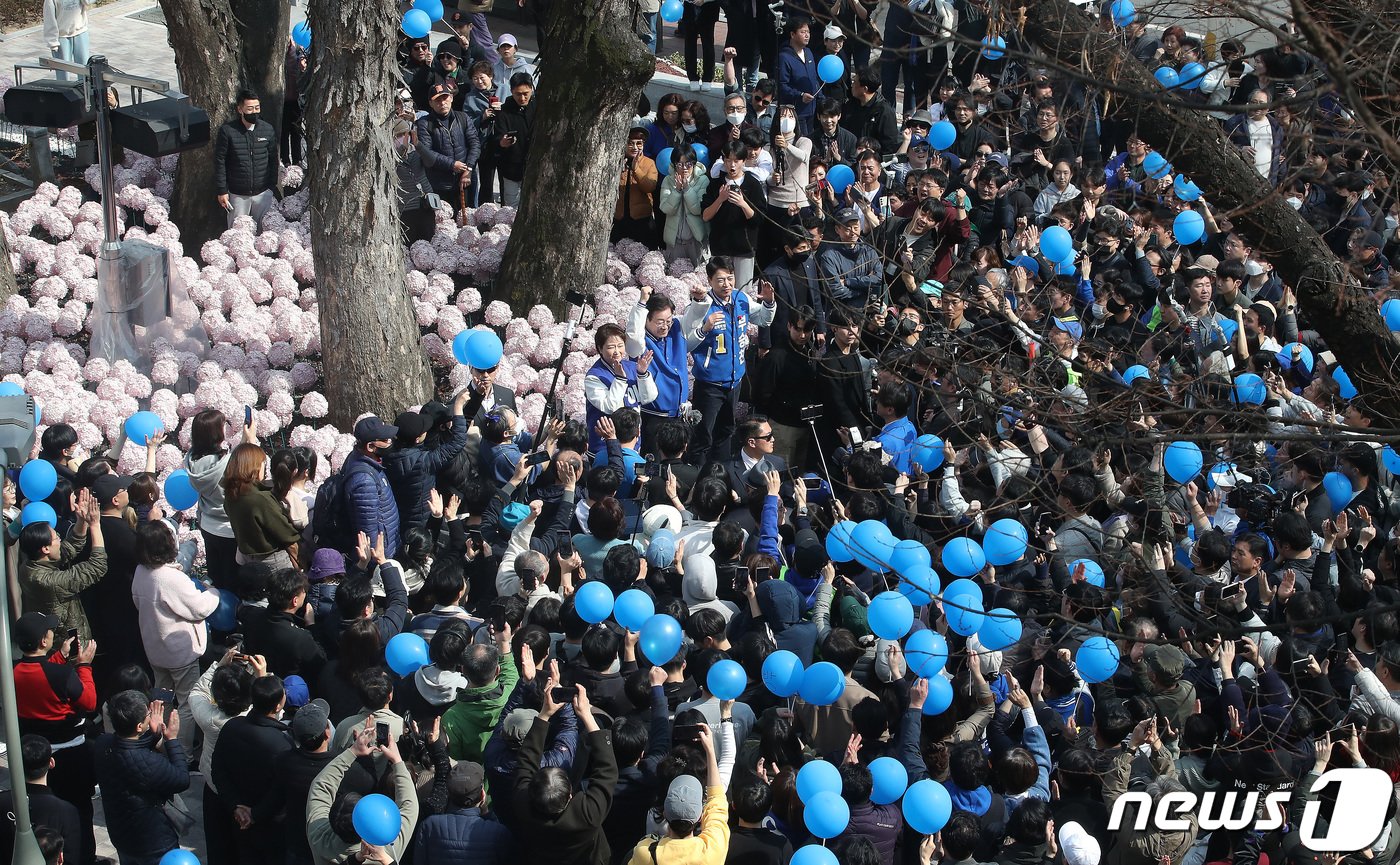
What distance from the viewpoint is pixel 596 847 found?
594cm

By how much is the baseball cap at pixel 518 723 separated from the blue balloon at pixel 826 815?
1153 mm

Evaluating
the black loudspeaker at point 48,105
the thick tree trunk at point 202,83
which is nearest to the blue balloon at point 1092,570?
the black loudspeaker at point 48,105

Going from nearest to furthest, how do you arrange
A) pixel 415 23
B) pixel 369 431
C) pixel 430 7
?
pixel 369 431 → pixel 415 23 → pixel 430 7

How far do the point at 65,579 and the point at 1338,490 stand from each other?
657 cm

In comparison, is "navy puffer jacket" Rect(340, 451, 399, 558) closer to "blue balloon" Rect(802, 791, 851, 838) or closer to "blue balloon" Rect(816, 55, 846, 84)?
"blue balloon" Rect(802, 791, 851, 838)

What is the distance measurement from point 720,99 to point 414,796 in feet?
32.1

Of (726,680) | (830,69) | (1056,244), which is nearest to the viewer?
(726,680)

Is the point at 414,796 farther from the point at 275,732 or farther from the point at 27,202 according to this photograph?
the point at 27,202

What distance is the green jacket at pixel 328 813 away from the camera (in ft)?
19.4

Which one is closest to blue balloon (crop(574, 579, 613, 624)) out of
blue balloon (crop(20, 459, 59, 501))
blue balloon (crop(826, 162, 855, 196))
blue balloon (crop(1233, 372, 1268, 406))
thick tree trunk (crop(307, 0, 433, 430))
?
blue balloon (crop(20, 459, 59, 501))

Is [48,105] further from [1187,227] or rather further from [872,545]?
[1187,227]

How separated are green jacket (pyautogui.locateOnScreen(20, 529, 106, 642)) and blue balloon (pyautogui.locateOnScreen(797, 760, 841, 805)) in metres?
3.71

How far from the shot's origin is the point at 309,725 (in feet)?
20.1

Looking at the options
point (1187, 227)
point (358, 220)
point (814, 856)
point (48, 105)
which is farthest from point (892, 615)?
point (48, 105)
